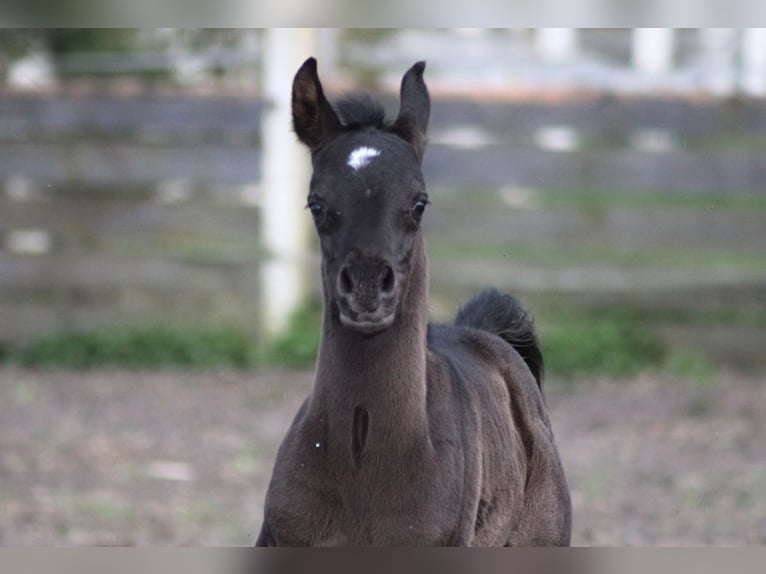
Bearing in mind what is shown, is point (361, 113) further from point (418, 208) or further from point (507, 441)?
point (507, 441)

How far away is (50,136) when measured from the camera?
11.3 meters

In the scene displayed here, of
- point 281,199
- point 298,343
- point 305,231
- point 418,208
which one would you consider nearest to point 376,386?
point 418,208

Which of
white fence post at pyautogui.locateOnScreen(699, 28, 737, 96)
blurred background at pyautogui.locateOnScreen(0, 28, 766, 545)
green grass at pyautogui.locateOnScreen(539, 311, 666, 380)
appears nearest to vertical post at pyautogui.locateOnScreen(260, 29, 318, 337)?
blurred background at pyautogui.locateOnScreen(0, 28, 766, 545)

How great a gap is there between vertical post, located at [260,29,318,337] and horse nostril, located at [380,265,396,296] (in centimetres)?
739

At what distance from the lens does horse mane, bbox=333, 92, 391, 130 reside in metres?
3.84

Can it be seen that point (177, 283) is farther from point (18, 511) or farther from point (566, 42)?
point (566, 42)

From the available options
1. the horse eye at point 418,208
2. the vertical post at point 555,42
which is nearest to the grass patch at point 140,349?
the vertical post at point 555,42

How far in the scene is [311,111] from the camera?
12.7ft

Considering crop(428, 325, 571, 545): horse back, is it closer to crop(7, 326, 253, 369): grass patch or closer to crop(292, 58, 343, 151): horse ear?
crop(292, 58, 343, 151): horse ear

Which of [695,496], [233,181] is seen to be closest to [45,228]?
[233,181]

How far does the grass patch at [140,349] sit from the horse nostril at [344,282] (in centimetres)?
748

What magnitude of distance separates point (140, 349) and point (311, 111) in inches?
289

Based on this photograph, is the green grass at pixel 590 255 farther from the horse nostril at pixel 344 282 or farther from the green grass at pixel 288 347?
the horse nostril at pixel 344 282

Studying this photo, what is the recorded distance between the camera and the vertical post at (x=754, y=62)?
1197cm
